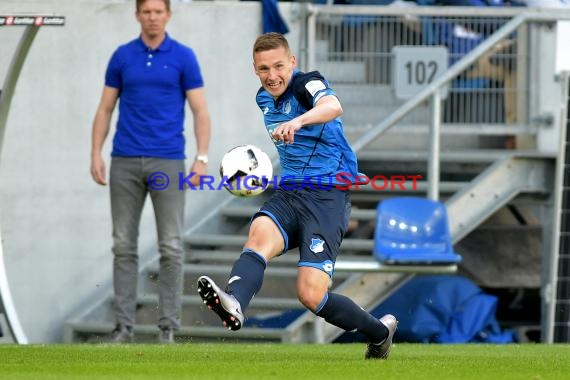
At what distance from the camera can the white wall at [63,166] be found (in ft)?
47.2

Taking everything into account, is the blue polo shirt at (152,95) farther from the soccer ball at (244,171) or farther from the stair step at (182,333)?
the soccer ball at (244,171)

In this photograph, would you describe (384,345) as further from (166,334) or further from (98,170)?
(98,170)

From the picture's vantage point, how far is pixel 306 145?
8.95 m

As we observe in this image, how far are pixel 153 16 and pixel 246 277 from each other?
407cm

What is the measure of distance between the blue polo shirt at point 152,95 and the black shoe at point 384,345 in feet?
10.8

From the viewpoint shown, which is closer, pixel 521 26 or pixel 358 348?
pixel 358 348

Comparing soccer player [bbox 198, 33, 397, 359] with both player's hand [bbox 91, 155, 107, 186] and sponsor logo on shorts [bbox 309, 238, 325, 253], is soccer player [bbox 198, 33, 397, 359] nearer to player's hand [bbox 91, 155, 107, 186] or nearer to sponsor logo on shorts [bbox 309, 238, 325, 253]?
sponsor logo on shorts [bbox 309, 238, 325, 253]

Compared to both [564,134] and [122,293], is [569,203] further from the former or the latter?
[122,293]

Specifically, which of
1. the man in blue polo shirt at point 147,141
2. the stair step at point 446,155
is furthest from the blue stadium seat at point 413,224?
the man in blue polo shirt at point 147,141

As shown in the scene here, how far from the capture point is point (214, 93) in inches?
578

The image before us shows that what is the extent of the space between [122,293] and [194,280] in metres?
2.61

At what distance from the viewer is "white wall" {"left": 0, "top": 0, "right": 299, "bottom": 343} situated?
47.2 ft

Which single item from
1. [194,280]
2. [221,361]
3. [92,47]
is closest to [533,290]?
[194,280]

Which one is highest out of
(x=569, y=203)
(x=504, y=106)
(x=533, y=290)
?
(x=504, y=106)
